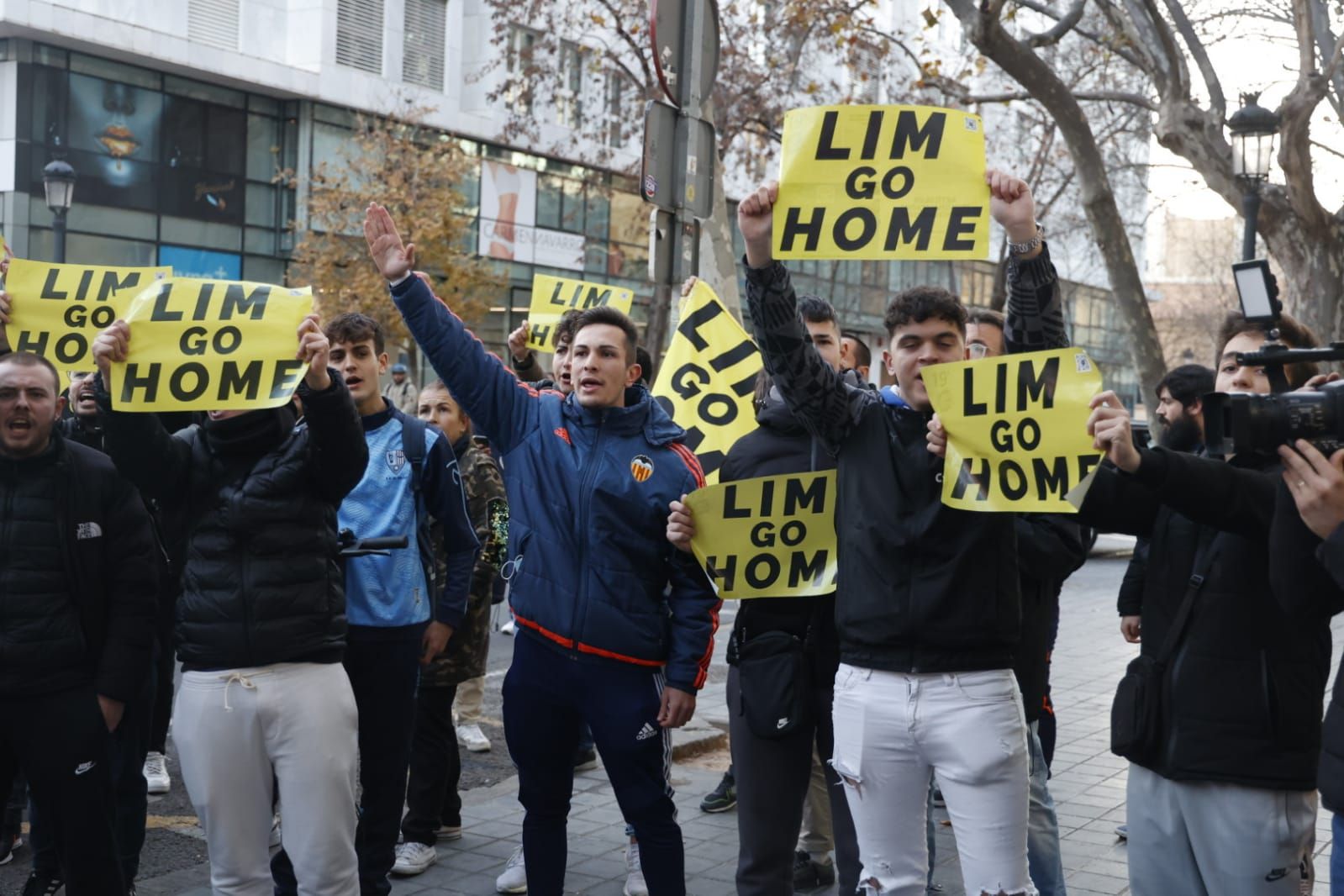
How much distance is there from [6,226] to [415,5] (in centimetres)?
1132

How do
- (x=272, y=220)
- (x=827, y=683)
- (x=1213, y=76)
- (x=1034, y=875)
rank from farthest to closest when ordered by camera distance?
(x=272, y=220) → (x=1213, y=76) → (x=1034, y=875) → (x=827, y=683)

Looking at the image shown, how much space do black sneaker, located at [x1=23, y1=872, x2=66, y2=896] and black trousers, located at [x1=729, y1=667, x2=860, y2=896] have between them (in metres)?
2.49

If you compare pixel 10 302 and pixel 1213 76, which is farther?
pixel 1213 76

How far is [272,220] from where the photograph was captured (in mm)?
32562

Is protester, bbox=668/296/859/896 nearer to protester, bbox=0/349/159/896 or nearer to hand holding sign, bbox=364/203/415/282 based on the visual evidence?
hand holding sign, bbox=364/203/415/282

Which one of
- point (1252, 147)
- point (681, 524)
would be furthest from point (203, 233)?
point (681, 524)

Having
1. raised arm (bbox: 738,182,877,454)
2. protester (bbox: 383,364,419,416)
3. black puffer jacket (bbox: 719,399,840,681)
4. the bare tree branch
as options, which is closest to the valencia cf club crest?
black puffer jacket (bbox: 719,399,840,681)

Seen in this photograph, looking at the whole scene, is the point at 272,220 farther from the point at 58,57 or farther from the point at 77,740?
the point at 77,740

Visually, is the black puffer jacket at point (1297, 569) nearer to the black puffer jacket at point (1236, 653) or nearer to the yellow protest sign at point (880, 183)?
the black puffer jacket at point (1236, 653)

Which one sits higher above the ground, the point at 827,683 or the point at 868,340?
the point at 868,340

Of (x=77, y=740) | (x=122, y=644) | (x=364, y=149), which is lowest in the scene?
(x=77, y=740)

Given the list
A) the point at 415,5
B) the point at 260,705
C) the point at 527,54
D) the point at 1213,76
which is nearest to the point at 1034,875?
the point at 260,705

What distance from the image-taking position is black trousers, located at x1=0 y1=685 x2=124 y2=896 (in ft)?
14.1

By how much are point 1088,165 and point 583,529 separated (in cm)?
1062
